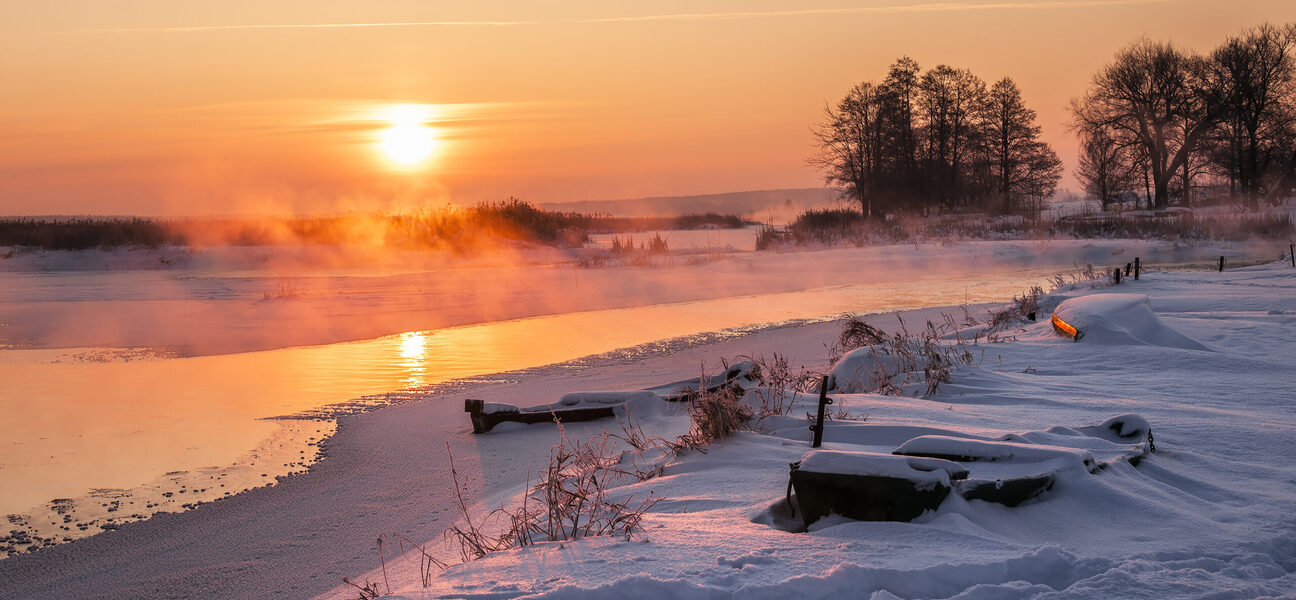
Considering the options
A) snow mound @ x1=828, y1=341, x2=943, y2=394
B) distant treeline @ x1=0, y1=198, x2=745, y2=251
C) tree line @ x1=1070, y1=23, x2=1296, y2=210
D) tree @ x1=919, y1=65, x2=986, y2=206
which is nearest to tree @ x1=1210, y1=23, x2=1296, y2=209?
tree line @ x1=1070, y1=23, x2=1296, y2=210

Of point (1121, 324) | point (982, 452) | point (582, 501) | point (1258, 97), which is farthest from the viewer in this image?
point (1258, 97)

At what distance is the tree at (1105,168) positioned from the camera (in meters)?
49.9

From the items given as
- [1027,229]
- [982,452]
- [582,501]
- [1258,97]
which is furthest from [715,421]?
[1258,97]

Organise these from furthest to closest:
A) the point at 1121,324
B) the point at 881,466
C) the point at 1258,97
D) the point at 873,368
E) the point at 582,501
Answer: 1. the point at 1258,97
2. the point at 1121,324
3. the point at 873,368
4. the point at 582,501
5. the point at 881,466

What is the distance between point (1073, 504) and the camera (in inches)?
163

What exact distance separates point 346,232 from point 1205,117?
1721 inches

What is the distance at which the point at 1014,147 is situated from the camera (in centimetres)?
5472

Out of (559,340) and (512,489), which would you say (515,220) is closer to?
(559,340)

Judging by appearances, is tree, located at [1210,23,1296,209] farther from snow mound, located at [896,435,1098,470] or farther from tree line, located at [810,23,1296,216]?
snow mound, located at [896,435,1098,470]

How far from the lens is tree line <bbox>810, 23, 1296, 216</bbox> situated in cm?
4381

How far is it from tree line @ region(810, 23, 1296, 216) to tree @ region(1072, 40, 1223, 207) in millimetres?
56

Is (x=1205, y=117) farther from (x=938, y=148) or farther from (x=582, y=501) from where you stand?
(x=582, y=501)

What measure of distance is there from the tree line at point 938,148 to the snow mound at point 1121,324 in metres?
38.3

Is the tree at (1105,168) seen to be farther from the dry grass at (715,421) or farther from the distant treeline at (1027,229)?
the dry grass at (715,421)
